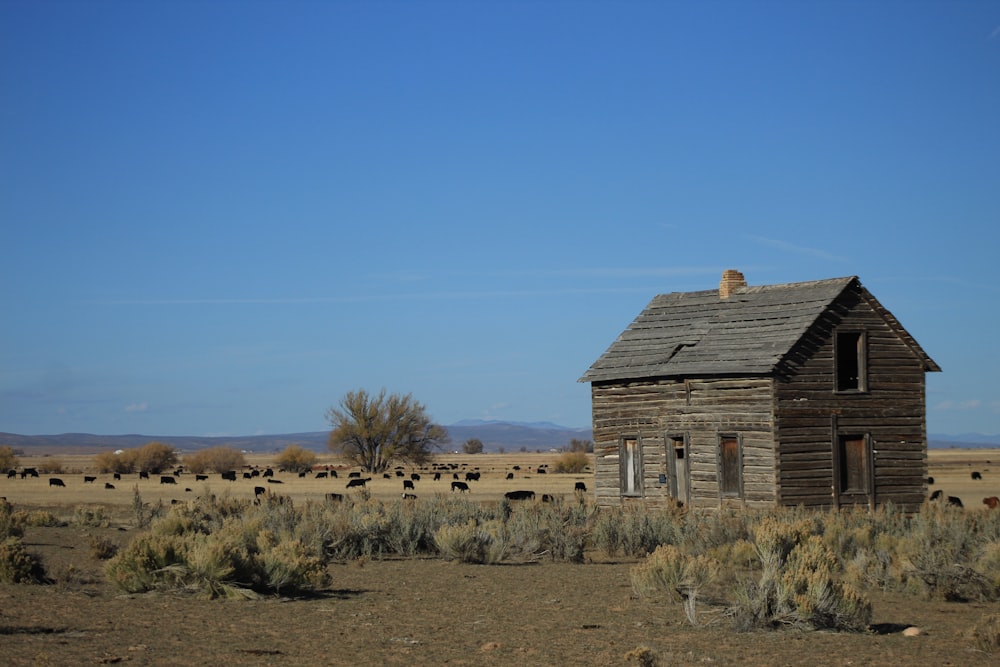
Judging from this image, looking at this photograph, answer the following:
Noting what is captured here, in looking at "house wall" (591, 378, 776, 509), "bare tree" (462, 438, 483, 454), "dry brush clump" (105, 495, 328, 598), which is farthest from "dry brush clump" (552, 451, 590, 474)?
"bare tree" (462, 438, 483, 454)

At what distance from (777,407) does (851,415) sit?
84.0 inches

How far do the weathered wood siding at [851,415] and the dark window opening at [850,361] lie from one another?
20cm

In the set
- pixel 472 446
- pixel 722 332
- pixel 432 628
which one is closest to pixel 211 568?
pixel 432 628

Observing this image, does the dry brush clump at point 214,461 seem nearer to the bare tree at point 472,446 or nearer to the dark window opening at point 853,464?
the dark window opening at point 853,464

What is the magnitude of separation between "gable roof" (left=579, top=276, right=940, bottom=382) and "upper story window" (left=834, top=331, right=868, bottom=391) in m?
0.89

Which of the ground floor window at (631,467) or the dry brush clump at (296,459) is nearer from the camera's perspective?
the ground floor window at (631,467)

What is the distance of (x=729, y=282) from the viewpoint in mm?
28281

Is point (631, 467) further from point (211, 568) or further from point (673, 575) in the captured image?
point (211, 568)

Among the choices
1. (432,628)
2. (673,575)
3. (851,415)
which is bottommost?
(432,628)

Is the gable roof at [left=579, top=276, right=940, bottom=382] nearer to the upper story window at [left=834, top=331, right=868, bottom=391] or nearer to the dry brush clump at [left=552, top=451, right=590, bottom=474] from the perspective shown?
the upper story window at [left=834, top=331, right=868, bottom=391]

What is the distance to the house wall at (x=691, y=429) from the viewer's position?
24.4 metres

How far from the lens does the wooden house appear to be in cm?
2436

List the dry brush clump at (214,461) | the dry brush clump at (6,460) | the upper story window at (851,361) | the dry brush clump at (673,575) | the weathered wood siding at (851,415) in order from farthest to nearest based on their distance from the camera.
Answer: the dry brush clump at (214,461), the dry brush clump at (6,460), the upper story window at (851,361), the weathered wood siding at (851,415), the dry brush clump at (673,575)

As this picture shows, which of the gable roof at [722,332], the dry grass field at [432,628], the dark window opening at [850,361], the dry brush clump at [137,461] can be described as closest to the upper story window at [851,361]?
the dark window opening at [850,361]
